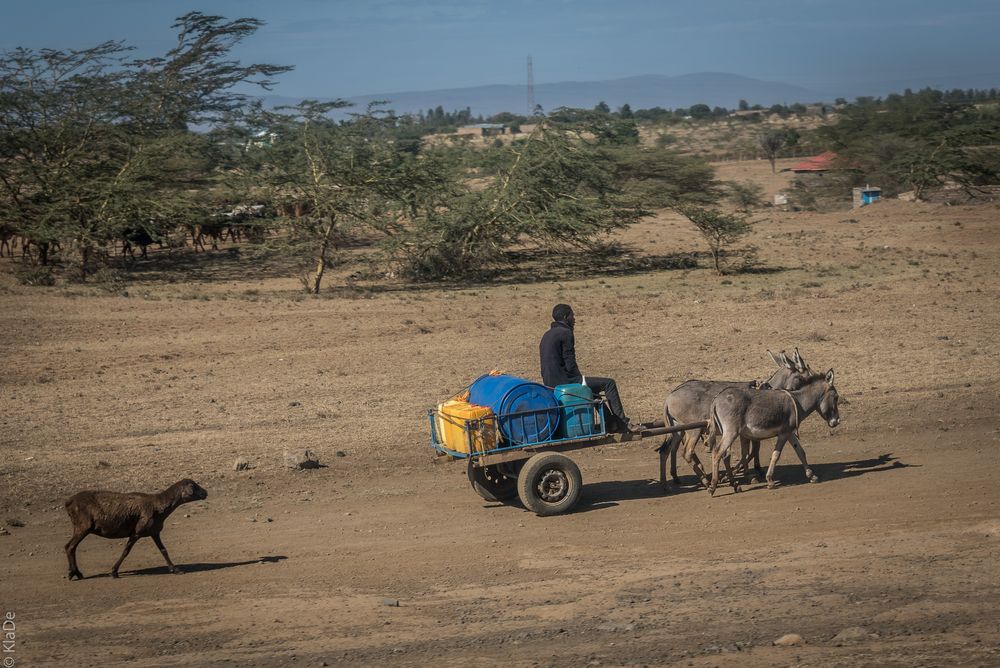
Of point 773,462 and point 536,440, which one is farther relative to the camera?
point 773,462

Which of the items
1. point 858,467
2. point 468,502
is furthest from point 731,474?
point 468,502

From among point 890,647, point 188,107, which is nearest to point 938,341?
point 890,647

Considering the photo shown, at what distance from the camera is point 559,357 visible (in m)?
10.8

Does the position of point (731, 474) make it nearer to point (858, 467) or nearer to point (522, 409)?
point (858, 467)

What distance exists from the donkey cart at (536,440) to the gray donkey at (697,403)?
488 mm

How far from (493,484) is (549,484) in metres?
0.85

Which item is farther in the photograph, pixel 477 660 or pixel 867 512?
pixel 867 512

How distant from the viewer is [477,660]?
717 cm

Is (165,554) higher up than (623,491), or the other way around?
(165,554)

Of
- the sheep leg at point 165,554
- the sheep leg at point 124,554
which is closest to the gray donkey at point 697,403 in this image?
the sheep leg at point 165,554

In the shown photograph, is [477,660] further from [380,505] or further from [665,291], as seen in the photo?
[665,291]

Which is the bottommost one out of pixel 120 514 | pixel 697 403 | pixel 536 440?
pixel 120 514

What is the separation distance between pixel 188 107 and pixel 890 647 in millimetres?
40662

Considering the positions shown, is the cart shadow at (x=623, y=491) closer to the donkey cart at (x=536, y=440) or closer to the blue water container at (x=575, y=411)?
the donkey cart at (x=536, y=440)
